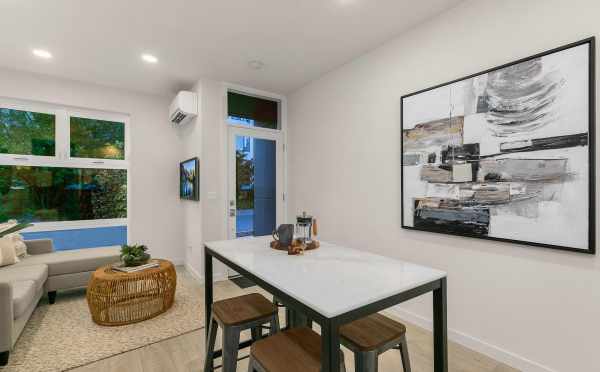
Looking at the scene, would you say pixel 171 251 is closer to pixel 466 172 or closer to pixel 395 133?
pixel 395 133

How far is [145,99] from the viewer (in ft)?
13.8

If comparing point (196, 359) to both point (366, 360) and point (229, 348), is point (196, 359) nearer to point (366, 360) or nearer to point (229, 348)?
point (229, 348)

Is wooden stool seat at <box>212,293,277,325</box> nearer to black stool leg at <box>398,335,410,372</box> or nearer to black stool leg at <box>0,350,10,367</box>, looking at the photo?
black stool leg at <box>398,335,410,372</box>

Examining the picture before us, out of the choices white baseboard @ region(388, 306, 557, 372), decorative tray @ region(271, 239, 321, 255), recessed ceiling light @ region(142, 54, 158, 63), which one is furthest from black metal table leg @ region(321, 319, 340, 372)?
recessed ceiling light @ region(142, 54, 158, 63)

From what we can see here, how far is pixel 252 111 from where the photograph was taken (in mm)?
4055

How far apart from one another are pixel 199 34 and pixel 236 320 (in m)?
2.49

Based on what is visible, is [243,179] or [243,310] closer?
[243,310]

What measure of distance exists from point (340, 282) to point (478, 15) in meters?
2.21

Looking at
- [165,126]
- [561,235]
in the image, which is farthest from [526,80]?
[165,126]

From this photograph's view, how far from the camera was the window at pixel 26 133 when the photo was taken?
3.46 metres

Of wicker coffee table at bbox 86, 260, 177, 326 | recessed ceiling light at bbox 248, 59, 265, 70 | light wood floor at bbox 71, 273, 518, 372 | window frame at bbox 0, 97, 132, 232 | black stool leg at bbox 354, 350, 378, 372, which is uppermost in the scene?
recessed ceiling light at bbox 248, 59, 265, 70

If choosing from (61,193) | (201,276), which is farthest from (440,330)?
(61,193)

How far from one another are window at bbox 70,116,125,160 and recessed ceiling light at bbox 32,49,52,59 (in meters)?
0.98

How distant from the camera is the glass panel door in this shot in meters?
3.87
